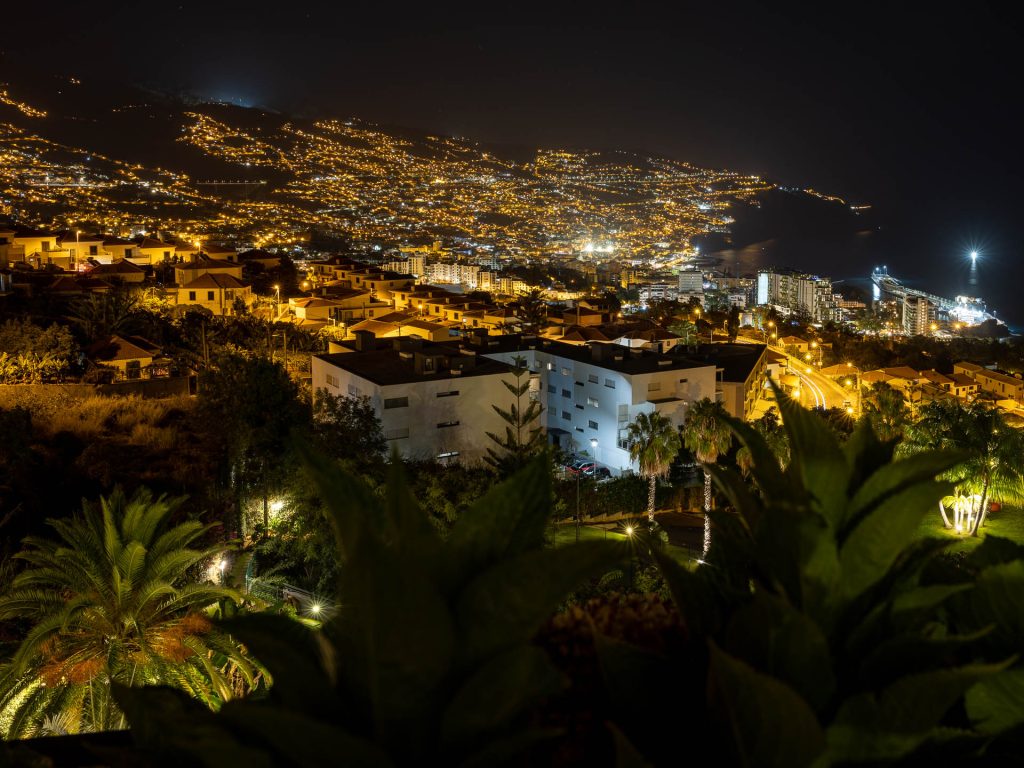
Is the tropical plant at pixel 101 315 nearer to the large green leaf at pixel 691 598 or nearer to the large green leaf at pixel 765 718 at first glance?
the large green leaf at pixel 691 598

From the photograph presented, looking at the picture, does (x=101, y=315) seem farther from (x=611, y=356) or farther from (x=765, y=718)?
(x=765, y=718)

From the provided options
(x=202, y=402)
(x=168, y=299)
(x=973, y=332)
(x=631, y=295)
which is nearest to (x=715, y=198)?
(x=973, y=332)

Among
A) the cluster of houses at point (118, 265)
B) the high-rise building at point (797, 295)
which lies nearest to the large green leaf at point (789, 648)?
the cluster of houses at point (118, 265)

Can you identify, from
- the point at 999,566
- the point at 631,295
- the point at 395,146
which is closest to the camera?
the point at 999,566

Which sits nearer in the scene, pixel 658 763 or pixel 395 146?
pixel 658 763

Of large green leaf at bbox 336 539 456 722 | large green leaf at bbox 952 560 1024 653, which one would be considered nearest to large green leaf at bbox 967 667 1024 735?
large green leaf at bbox 952 560 1024 653

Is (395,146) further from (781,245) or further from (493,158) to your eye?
(781,245)

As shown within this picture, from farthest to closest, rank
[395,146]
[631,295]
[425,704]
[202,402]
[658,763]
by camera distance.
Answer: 1. [395,146]
2. [631,295]
3. [202,402]
4. [658,763]
5. [425,704]

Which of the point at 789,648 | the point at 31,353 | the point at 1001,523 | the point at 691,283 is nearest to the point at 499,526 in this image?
the point at 789,648
